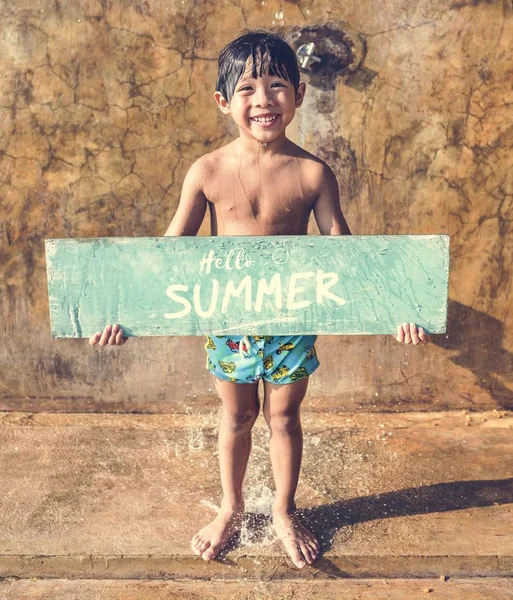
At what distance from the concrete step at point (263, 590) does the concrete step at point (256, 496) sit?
0.04 meters

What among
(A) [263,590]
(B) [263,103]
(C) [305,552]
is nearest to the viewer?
(B) [263,103]

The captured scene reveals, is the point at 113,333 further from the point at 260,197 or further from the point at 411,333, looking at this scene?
the point at 411,333

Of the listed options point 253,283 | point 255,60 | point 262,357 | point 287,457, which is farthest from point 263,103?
point 287,457

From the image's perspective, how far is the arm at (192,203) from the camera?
7.10 ft

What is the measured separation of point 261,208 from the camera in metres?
2.14

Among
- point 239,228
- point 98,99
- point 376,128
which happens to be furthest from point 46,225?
point 376,128

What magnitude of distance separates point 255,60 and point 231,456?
1.39 m

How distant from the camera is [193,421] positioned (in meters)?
3.42

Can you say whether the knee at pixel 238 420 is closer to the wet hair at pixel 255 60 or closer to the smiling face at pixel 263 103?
the smiling face at pixel 263 103

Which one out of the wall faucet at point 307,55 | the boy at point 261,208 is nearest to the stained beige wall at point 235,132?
the wall faucet at point 307,55

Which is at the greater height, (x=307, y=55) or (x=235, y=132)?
(x=307, y=55)

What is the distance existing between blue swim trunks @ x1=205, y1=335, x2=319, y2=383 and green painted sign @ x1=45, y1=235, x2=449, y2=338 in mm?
147

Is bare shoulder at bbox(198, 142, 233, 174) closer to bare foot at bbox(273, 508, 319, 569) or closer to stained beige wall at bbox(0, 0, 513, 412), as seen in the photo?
stained beige wall at bbox(0, 0, 513, 412)

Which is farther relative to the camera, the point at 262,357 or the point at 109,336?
the point at 262,357
